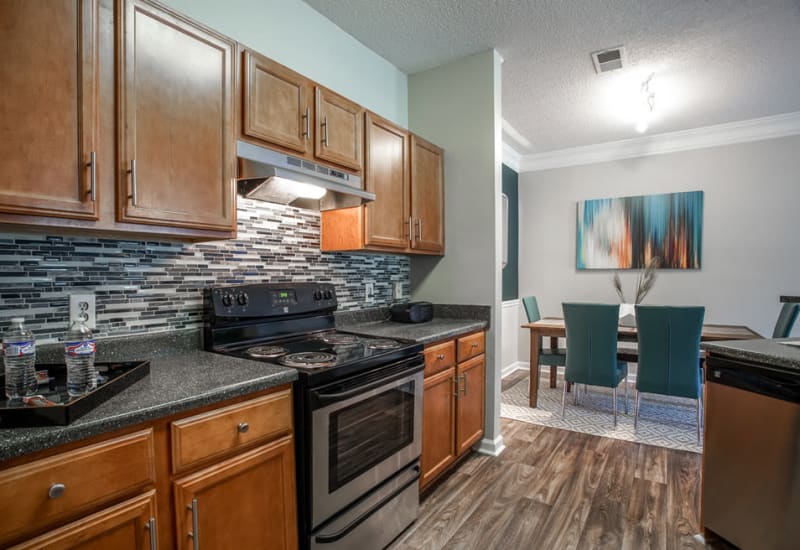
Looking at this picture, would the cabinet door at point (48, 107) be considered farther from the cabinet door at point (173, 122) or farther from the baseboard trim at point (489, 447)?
the baseboard trim at point (489, 447)

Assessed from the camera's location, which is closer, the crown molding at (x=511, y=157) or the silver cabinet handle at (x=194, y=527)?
the silver cabinet handle at (x=194, y=527)

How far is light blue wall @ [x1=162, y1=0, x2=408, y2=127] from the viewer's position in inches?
75.2

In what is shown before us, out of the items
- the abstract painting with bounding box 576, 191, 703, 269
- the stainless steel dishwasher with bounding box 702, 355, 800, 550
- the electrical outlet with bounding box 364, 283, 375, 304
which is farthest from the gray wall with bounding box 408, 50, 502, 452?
the abstract painting with bounding box 576, 191, 703, 269

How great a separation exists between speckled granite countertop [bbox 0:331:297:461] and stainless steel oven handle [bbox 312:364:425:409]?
130 mm

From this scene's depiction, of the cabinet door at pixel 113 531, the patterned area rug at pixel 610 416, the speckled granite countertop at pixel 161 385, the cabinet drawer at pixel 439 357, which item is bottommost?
the patterned area rug at pixel 610 416

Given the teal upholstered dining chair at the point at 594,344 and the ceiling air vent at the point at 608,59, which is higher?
the ceiling air vent at the point at 608,59

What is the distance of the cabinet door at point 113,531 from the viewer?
88cm

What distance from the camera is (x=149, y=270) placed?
164 cm

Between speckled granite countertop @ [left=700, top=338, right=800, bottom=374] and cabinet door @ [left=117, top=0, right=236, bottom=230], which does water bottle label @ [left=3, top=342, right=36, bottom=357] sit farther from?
speckled granite countertop @ [left=700, top=338, right=800, bottom=374]

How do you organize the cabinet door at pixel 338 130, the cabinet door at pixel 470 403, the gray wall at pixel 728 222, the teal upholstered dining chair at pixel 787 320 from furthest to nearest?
the gray wall at pixel 728 222 → the teal upholstered dining chair at pixel 787 320 → the cabinet door at pixel 470 403 → the cabinet door at pixel 338 130

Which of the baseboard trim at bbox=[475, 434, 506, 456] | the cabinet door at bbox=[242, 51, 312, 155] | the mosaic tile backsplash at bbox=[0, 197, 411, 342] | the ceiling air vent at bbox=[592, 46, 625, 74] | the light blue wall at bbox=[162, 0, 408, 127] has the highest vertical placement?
the ceiling air vent at bbox=[592, 46, 625, 74]

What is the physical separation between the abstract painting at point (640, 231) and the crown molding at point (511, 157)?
0.90 metres

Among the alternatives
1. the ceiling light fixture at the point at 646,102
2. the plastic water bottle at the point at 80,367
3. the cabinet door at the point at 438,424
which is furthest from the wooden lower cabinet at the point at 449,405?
the ceiling light fixture at the point at 646,102

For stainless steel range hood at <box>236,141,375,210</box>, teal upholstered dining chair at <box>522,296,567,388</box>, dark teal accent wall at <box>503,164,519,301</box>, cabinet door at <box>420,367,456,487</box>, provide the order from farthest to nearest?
1. dark teal accent wall at <box>503,164,519,301</box>
2. teal upholstered dining chair at <box>522,296,567,388</box>
3. cabinet door at <box>420,367,456,487</box>
4. stainless steel range hood at <box>236,141,375,210</box>
